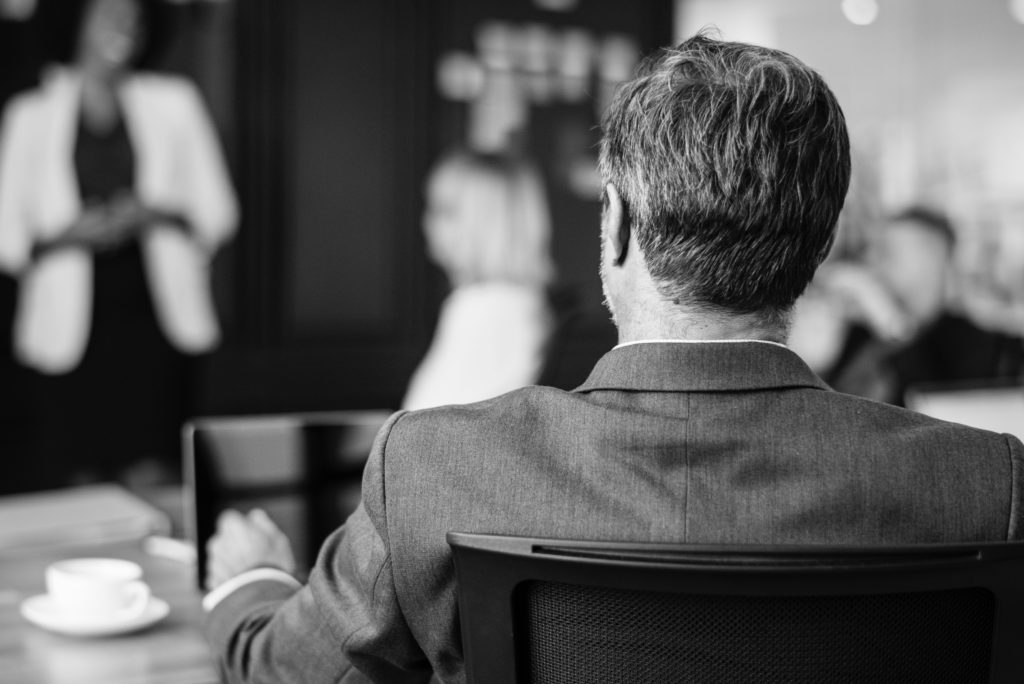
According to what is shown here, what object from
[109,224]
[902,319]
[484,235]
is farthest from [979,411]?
[902,319]

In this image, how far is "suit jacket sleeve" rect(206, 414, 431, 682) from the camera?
35.4 inches

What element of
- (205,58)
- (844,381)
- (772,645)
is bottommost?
(844,381)

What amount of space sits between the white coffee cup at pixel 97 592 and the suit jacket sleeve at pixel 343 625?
0.30m

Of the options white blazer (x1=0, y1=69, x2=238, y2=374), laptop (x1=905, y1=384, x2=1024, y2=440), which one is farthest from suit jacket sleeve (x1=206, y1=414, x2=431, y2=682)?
white blazer (x1=0, y1=69, x2=238, y2=374)

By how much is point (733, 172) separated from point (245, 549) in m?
0.74

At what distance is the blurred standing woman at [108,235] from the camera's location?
386 cm

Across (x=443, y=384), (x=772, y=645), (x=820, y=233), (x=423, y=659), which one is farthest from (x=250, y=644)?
(x=443, y=384)

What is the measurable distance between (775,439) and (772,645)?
175 mm

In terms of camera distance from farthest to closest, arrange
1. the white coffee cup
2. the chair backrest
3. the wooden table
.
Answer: the chair backrest → the white coffee cup → the wooden table

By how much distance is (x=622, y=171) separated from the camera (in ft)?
3.03

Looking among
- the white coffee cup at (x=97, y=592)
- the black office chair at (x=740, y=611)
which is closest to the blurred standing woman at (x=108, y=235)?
the white coffee cup at (x=97, y=592)

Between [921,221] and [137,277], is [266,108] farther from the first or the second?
[921,221]

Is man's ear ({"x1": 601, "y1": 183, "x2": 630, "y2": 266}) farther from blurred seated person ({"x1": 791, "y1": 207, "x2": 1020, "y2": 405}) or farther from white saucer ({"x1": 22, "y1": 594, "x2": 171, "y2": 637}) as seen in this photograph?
blurred seated person ({"x1": 791, "y1": 207, "x2": 1020, "y2": 405})

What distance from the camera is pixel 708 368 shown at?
2.89 ft
